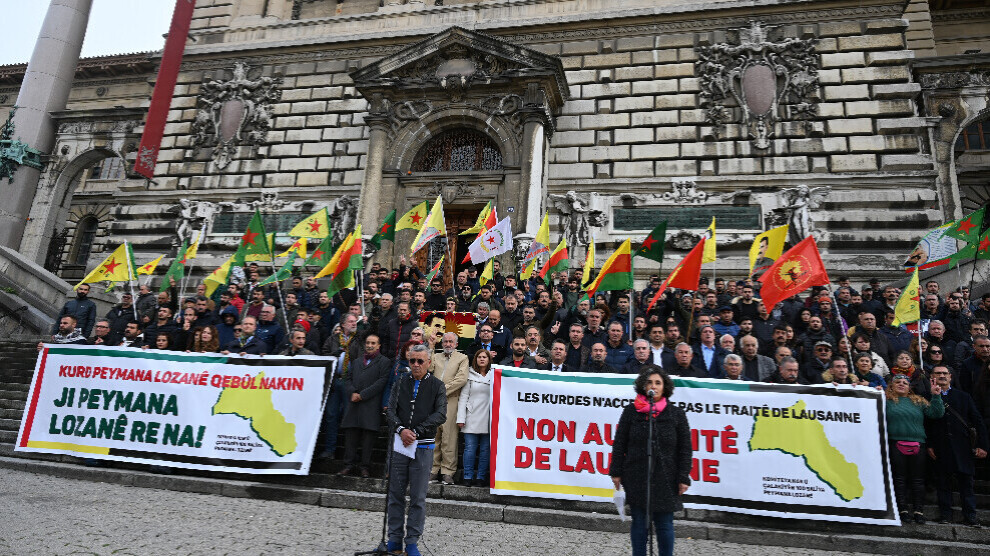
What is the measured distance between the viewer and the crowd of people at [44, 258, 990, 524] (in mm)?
6621

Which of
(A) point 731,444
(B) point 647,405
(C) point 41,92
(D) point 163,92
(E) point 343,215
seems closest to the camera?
(B) point 647,405

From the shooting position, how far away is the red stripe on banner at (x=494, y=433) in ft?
23.3

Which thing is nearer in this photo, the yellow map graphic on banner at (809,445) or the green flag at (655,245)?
the yellow map graphic on banner at (809,445)

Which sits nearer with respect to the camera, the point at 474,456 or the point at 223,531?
the point at 223,531

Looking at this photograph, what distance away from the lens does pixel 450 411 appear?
24.7ft

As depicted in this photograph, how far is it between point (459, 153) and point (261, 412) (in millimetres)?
11301

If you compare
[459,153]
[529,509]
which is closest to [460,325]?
[529,509]

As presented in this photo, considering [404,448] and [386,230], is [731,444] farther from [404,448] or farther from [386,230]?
[386,230]

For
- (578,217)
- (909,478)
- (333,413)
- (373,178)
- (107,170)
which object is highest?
(107,170)

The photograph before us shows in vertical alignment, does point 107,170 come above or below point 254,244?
above

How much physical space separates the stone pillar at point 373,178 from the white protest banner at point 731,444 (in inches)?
413

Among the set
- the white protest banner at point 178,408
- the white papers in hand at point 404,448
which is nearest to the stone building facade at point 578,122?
the white protest banner at point 178,408

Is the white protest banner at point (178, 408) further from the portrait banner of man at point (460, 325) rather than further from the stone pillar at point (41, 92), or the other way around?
the stone pillar at point (41, 92)

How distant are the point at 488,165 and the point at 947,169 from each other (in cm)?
1182
